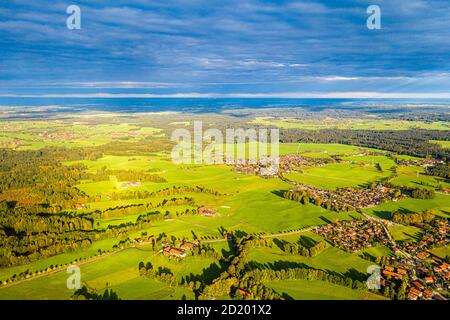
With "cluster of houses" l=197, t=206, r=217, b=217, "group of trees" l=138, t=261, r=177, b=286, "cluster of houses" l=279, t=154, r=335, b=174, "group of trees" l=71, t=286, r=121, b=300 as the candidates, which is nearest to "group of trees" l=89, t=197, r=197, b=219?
"cluster of houses" l=197, t=206, r=217, b=217

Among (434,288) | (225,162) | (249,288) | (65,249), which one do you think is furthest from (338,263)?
(225,162)

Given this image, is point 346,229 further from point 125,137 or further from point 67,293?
point 125,137

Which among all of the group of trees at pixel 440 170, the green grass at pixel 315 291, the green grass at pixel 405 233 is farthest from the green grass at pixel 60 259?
the group of trees at pixel 440 170

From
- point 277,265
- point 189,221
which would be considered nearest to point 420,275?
point 277,265

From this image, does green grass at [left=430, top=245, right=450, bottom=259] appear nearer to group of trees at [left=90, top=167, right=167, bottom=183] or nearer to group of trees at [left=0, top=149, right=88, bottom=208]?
group of trees at [left=90, top=167, right=167, bottom=183]

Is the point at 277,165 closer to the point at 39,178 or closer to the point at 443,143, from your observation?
the point at 39,178
